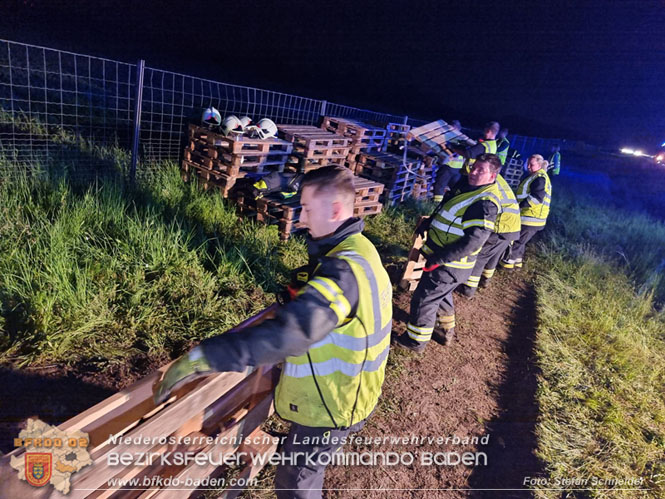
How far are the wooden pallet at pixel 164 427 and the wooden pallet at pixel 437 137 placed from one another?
23.8 feet

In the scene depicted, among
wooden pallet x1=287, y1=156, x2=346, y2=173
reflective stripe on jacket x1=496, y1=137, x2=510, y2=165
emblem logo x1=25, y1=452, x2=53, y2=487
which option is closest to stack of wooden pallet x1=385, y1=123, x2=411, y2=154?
reflective stripe on jacket x1=496, y1=137, x2=510, y2=165

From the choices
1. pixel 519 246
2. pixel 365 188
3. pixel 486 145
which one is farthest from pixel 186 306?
pixel 486 145

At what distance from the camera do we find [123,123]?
673 cm

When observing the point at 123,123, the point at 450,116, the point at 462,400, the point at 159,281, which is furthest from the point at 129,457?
the point at 450,116

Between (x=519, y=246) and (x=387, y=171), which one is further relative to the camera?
(x=387, y=171)

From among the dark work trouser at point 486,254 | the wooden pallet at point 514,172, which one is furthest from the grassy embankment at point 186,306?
the wooden pallet at point 514,172

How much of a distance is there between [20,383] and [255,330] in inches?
82.6

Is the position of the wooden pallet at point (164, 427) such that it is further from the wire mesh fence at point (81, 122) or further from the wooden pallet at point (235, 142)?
the wire mesh fence at point (81, 122)

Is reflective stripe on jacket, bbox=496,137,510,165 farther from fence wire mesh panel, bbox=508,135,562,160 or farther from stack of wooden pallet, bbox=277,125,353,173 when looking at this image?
fence wire mesh panel, bbox=508,135,562,160

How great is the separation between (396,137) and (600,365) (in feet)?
21.8

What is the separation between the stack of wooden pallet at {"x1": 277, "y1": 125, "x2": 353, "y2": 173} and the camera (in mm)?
5969

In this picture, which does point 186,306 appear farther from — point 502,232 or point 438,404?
point 502,232

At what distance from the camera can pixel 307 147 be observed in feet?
19.5

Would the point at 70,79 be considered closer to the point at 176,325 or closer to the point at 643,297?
the point at 176,325
